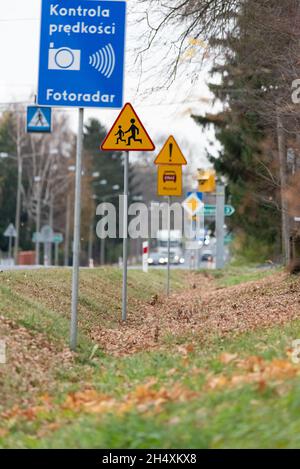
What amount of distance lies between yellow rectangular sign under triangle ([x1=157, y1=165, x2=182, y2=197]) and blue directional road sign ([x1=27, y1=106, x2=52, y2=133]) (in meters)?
7.91

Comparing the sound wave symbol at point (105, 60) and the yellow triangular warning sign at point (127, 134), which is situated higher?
the sound wave symbol at point (105, 60)

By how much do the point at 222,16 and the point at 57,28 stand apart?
20.5ft

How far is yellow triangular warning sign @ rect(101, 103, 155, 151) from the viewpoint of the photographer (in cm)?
1539

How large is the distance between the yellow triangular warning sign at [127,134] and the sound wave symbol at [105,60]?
337 centimetres

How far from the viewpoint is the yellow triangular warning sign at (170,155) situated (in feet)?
66.5

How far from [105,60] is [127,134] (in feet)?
11.9

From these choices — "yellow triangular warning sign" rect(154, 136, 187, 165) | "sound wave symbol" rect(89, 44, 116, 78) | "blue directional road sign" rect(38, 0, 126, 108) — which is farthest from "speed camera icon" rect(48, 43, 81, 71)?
"yellow triangular warning sign" rect(154, 136, 187, 165)

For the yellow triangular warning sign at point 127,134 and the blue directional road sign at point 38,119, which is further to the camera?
the blue directional road sign at point 38,119

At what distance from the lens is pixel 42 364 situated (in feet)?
34.8

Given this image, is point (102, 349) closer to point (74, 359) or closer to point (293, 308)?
point (74, 359)

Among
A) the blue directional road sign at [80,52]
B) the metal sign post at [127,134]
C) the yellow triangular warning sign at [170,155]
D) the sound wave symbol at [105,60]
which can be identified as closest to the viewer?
the blue directional road sign at [80,52]

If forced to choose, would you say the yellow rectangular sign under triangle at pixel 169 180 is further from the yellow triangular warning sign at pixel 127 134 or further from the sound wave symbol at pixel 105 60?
the sound wave symbol at pixel 105 60

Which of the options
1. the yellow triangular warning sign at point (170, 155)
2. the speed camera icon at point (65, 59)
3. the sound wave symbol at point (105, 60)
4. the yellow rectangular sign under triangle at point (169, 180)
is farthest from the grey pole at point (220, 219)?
the speed camera icon at point (65, 59)
